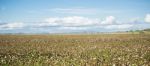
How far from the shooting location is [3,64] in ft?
46.3

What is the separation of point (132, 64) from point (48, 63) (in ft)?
14.0

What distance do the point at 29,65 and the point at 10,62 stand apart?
1.48 metres

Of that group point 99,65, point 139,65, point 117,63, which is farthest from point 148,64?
point 99,65

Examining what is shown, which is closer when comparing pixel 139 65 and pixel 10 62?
pixel 139 65

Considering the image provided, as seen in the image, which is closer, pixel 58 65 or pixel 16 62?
pixel 58 65

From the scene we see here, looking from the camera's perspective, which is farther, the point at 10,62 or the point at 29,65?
the point at 10,62

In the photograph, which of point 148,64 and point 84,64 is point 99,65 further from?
point 148,64

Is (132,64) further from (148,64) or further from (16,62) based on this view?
(16,62)

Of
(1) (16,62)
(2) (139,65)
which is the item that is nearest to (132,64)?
(2) (139,65)

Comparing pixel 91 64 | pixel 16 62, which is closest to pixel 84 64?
pixel 91 64

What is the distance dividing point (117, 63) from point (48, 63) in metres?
3.54

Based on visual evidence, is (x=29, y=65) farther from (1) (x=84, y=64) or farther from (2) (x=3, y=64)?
(1) (x=84, y=64)

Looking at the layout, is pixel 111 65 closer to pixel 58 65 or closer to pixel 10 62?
→ pixel 58 65

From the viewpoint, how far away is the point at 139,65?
1316cm
